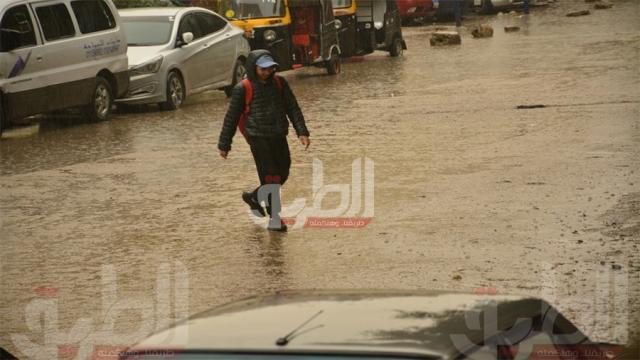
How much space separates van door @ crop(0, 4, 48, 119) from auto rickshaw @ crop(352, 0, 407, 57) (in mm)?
11748

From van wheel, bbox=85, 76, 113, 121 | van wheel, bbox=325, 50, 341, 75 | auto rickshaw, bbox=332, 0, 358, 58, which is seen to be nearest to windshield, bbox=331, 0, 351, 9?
auto rickshaw, bbox=332, 0, 358, 58

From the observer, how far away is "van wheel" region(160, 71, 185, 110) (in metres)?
22.5

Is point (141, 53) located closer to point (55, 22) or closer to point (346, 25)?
point (55, 22)

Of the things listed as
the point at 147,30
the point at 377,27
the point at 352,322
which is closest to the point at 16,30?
the point at 147,30

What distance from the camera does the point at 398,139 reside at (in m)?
17.5

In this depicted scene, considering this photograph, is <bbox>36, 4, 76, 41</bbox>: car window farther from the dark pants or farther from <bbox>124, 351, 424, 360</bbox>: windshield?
<bbox>124, 351, 424, 360</bbox>: windshield

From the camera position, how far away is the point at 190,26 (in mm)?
23656

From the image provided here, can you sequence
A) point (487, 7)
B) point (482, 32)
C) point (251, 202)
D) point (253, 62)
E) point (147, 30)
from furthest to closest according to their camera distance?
1. point (487, 7)
2. point (482, 32)
3. point (147, 30)
4. point (251, 202)
5. point (253, 62)

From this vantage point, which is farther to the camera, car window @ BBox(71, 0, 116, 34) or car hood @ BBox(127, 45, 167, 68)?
car hood @ BBox(127, 45, 167, 68)

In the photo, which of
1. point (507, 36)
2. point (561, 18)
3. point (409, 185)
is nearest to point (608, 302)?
point (409, 185)

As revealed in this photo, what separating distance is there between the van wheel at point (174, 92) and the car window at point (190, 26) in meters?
0.88

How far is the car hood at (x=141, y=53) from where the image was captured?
22438mm

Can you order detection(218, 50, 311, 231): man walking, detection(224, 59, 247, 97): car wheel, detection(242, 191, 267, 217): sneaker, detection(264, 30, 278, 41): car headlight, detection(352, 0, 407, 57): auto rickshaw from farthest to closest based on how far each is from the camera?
1. detection(352, 0, 407, 57): auto rickshaw
2. detection(264, 30, 278, 41): car headlight
3. detection(224, 59, 247, 97): car wheel
4. detection(242, 191, 267, 217): sneaker
5. detection(218, 50, 311, 231): man walking

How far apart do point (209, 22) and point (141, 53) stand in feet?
5.99
